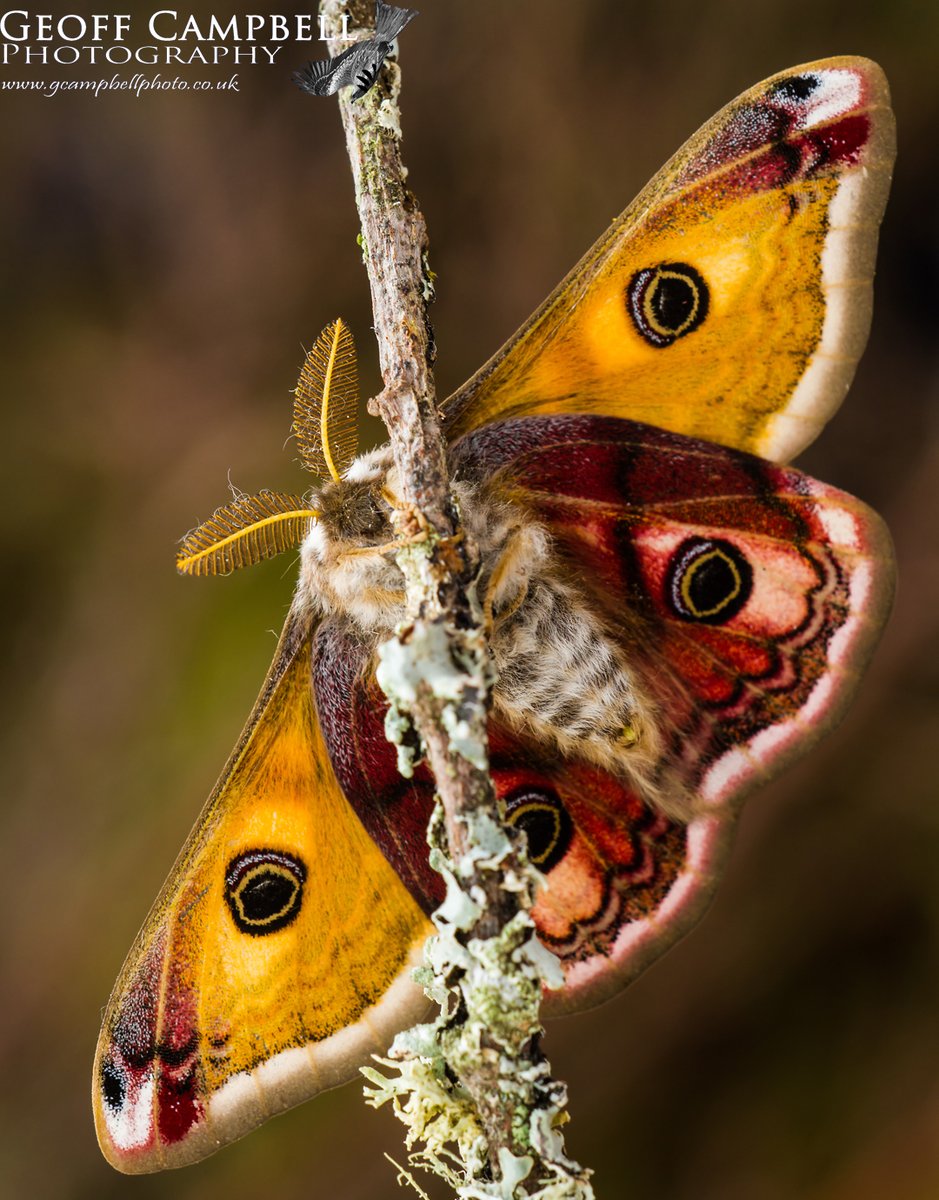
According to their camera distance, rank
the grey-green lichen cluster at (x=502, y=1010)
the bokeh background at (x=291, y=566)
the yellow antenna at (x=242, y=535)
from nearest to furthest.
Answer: the grey-green lichen cluster at (x=502, y=1010)
the yellow antenna at (x=242, y=535)
the bokeh background at (x=291, y=566)

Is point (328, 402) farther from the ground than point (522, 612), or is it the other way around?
point (328, 402)

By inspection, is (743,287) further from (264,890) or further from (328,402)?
(264,890)

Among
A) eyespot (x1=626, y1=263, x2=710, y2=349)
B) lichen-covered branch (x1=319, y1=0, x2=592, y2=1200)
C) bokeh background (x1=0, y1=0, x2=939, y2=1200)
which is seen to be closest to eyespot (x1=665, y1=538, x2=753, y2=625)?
A: eyespot (x1=626, y1=263, x2=710, y2=349)

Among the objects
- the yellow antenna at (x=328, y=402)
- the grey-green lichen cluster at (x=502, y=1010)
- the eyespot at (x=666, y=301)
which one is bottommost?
the grey-green lichen cluster at (x=502, y=1010)

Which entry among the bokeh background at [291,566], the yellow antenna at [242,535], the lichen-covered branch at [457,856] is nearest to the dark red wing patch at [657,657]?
the yellow antenna at [242,535]

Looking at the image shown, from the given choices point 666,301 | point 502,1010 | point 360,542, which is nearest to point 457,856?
point 502,1010

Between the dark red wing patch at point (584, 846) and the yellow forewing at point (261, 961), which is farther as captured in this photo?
the dark red wing patch at point (584, 846)

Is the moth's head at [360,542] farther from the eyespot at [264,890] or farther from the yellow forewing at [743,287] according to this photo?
the eyespot at [264,890]
